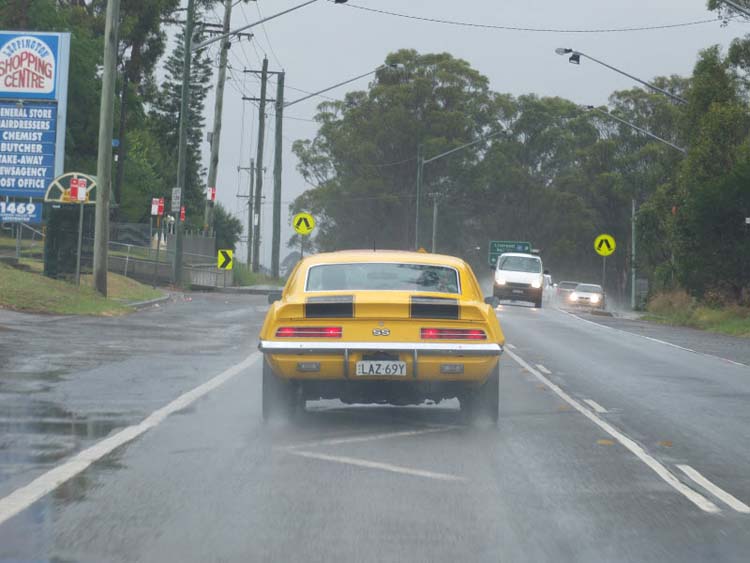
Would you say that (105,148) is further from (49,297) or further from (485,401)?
(485,401)

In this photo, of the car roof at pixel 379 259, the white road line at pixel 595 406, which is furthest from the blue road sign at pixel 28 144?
the car roof at pixel 379 259

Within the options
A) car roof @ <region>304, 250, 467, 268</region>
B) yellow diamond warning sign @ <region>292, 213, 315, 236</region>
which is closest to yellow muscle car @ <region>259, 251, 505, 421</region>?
car roof @ <region>304, 250, 467, 268</region>

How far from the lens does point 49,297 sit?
89.3 ft

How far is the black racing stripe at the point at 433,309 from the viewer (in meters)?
10.8

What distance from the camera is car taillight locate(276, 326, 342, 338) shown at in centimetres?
1070

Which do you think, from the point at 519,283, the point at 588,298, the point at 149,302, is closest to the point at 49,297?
the point at 149,302

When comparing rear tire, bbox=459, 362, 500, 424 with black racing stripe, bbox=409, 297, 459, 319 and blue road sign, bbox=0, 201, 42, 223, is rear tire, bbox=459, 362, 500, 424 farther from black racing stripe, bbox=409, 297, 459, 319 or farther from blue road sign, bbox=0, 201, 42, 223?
blue road sign, bbox=0, 201, 42, 223

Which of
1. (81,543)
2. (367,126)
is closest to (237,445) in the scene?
(81,543)

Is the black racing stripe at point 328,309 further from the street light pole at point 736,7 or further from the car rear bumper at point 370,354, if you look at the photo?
the street light pole at point 736,7

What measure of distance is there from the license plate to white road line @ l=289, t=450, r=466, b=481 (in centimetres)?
117

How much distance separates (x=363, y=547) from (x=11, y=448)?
12.5ft

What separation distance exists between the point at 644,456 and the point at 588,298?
48.1 metres

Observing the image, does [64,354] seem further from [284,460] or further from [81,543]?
[81,543]

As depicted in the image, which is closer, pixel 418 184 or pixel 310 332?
pixel 310 332
